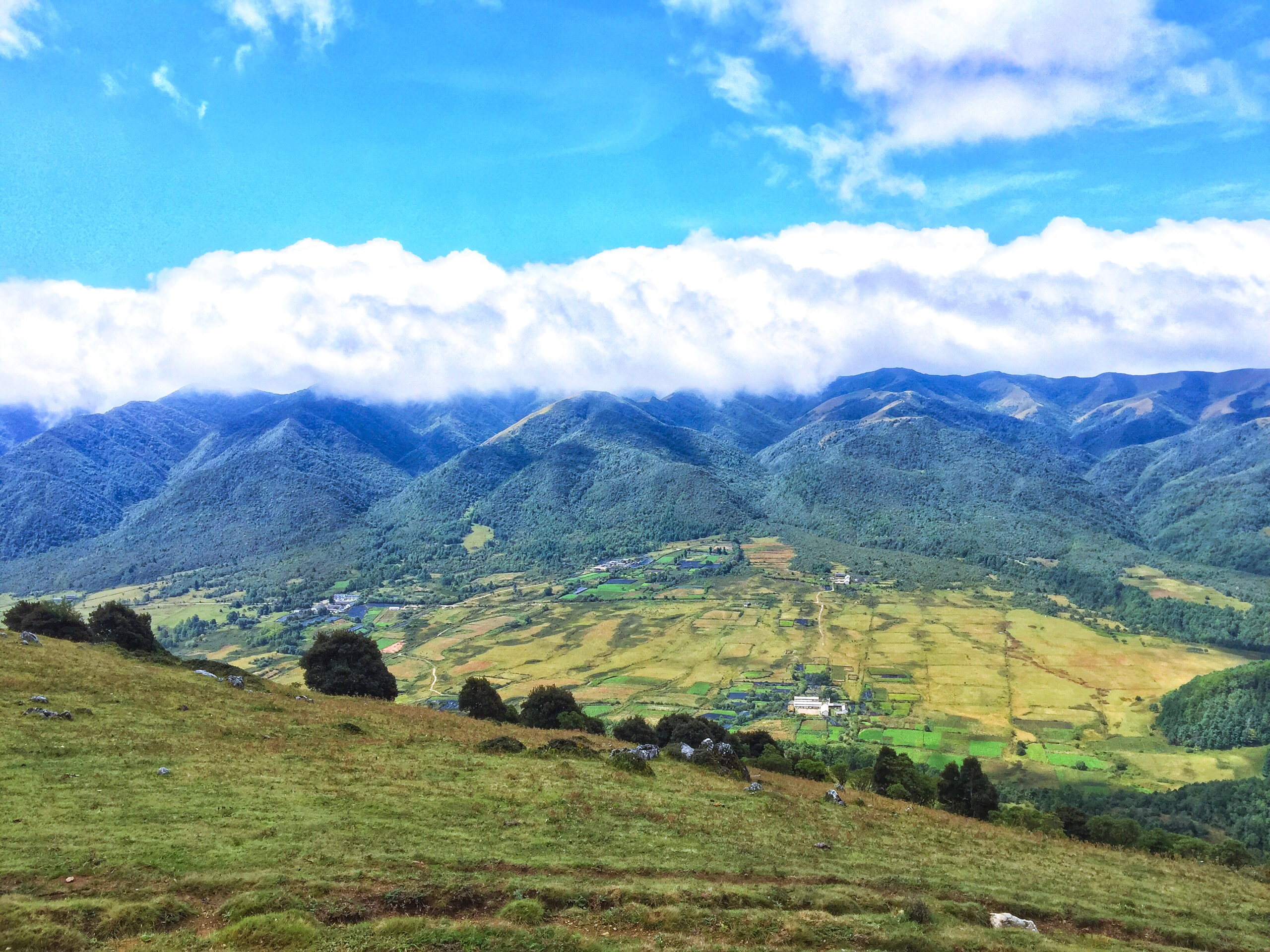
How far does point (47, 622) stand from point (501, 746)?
4851cm

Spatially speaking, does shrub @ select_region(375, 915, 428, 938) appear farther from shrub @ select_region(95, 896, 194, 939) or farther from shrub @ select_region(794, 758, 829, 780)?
shrub @ select_region(794, 758, 829, 780)

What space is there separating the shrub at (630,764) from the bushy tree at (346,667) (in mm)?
32564

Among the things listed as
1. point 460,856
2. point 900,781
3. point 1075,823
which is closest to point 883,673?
point 900,781

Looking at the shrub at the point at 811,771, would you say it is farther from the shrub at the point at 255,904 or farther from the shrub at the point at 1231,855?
the shrub at the point at 255,904

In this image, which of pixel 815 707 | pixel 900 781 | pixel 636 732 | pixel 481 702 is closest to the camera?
pixel 900 781

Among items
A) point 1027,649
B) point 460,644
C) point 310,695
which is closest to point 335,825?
point 310,695

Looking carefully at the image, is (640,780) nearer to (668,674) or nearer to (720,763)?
(720,763)

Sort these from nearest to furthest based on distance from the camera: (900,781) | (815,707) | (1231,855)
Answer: (1231,855), (900,781), (815,707)

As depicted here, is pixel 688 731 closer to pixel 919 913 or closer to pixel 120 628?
pixel 919 913

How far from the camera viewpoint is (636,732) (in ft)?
204

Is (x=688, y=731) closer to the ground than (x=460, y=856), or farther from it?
closer to the ground

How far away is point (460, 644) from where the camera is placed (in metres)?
176

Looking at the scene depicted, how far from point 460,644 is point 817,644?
3811 inches

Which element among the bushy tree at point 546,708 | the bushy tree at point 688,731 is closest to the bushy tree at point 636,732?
the bushy tree at point 688,731
